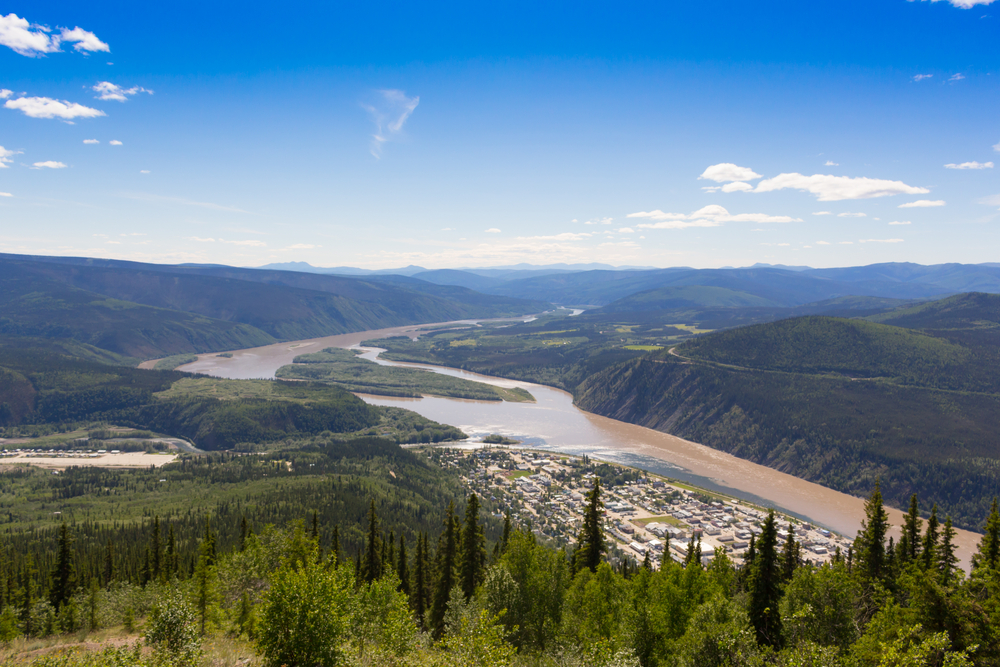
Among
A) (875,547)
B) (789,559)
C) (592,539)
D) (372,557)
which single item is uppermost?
(789,559)

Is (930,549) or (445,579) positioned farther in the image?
(445,579)

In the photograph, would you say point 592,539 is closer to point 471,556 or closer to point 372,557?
point 471,556

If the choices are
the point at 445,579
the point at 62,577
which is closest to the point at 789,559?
the point at 445,579

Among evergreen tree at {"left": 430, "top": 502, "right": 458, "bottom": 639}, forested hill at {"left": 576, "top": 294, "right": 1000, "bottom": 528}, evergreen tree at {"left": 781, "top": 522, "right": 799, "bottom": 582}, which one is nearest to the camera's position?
evergreen tree at {"left": 781, "top": 522, "right": 799, "bottom": 582}

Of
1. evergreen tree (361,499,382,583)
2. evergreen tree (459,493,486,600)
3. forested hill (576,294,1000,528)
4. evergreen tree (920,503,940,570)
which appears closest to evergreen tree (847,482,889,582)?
evergreen tree (920,503,940,570)

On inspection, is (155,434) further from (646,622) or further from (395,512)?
(646,622)

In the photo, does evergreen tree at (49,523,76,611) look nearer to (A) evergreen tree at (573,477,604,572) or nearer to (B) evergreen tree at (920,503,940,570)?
(A) evergreen tree at (573,477,604,572)

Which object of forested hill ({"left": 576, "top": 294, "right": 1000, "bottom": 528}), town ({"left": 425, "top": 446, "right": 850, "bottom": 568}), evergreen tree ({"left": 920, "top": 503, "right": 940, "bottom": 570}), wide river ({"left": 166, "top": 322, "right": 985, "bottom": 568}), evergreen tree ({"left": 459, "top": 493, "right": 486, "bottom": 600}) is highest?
evergreen tree ({"left": 920, "top": 503, "right": 940, "bottom": 570})
